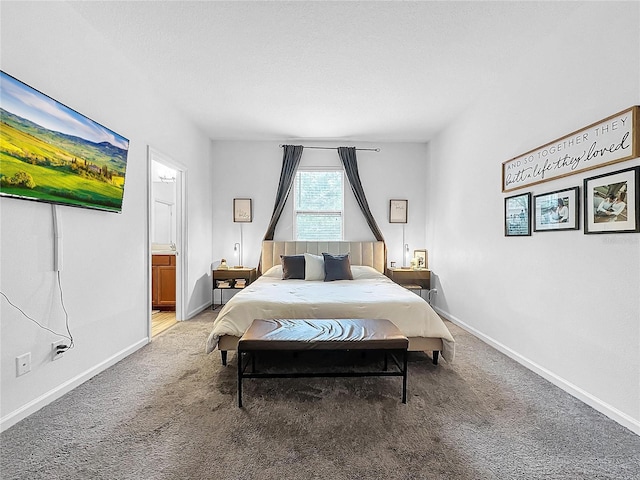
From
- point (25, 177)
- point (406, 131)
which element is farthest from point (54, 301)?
point (406, 131)

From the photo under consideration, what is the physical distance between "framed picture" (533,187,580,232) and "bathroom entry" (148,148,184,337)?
376 cm

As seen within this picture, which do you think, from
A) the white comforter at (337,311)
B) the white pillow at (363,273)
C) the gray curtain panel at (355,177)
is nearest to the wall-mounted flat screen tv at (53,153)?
the white comforter at (337,311)

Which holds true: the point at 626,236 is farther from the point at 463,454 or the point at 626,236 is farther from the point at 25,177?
the point at 25,177

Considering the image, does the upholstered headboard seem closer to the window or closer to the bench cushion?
the window

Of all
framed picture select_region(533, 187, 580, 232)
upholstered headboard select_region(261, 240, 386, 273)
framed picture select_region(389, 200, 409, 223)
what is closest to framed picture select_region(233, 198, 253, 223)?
upholstered headboard select_region(261, 240, 386, 273)

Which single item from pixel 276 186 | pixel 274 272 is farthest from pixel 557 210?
pixel 276 186

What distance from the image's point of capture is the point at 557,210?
2.65 meters

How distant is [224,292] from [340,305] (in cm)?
305

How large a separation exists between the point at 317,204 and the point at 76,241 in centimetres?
364

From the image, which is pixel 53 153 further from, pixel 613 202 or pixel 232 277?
pixel 613 202

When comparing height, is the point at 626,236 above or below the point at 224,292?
above

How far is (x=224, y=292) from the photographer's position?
5.54 meters

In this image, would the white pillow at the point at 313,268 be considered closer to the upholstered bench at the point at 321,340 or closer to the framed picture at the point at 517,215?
the upholstered bench at the point at 321,340

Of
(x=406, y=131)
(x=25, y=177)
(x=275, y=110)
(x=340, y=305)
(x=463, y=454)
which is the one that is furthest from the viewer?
(x=406, y=131)
